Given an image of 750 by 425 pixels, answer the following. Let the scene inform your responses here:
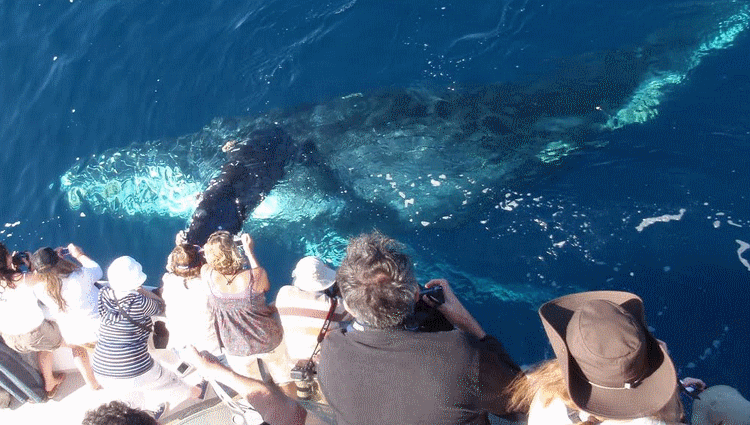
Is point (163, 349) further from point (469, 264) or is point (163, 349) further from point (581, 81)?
point (581, 81)

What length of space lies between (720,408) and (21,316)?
5.63m

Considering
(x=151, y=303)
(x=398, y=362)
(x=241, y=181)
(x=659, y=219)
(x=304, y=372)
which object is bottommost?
(x=659, y=219)

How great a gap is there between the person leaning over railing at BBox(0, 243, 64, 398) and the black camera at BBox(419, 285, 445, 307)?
11.5ft

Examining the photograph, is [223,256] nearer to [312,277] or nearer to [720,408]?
[312,277]

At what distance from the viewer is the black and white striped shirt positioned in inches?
209

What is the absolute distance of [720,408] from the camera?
3.88 meters

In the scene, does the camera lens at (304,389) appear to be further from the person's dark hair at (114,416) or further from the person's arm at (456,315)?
the person's dark hair at (114,416)

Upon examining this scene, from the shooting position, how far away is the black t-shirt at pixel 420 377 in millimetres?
3578

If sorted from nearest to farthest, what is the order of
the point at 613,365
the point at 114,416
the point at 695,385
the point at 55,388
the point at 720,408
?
1. the point at 613,365
2. the point at 114,416
3. the point at 720,408
4. the point at 695,385
5. the point at 55,388

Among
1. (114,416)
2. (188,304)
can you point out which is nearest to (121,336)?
(188,304)

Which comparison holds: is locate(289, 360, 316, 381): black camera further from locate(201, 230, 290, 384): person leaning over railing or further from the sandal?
the sandal

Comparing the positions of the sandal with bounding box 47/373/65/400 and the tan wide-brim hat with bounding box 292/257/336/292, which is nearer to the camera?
the tan wide-brim hat with bounding box 292/257/336/292

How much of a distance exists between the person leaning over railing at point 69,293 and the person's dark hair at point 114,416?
7.42 feet

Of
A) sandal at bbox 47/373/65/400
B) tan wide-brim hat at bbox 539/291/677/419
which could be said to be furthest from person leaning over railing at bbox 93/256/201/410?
tan wide-brim hat at bbox 539/291/677/419
